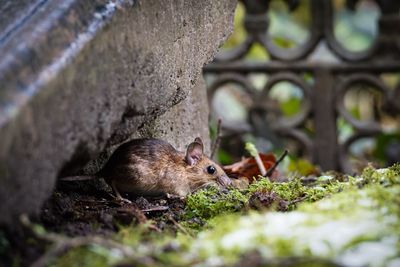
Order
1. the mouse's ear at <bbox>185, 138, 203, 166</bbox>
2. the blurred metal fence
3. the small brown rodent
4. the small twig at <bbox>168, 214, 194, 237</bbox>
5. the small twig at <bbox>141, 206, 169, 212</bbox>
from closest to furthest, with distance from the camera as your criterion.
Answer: the small twig at <bbox>168, 214, 194, 237</bbox>
the small twig at <bbox>141, 206, 169, 212</bbox>
the small brown rodent
the mouse's ear at <bbox>185, 138, 203, 166</bbox>
the blurred metal fence

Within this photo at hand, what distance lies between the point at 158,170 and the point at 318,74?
4.02 m

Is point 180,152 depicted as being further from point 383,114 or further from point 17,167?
point 383,114

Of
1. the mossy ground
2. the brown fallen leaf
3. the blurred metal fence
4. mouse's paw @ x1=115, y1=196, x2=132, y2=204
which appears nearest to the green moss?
mouse's paw @ x1=115, y1=196, x2=132, y2=204

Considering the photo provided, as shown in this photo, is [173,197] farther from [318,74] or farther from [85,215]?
[318,74]

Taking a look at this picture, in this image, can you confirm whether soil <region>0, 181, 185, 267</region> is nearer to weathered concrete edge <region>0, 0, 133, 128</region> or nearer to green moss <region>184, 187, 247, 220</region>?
green moss <region>184, 187, 247, 220</region>

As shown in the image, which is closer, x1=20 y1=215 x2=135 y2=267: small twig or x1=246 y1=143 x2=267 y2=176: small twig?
x1=20 y1=215 x2=135 y2=267: small twig

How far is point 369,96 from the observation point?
9.48 metres

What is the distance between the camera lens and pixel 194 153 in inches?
176

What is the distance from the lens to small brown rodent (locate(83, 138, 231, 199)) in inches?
150

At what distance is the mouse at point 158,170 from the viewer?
3799mm

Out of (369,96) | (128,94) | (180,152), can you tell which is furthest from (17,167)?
(369,96)

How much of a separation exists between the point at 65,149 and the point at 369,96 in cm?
722

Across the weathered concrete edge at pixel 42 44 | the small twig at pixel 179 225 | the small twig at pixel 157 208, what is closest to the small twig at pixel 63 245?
the weathered concrete edge at pixel 42 44

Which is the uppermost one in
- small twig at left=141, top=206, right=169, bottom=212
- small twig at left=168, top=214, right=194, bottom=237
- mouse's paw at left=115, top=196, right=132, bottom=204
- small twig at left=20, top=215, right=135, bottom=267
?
small twig at left=20, top=215, right=135, bottom=267
